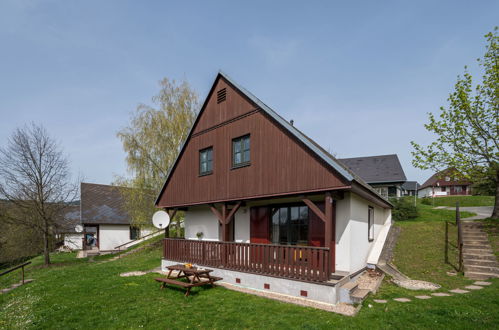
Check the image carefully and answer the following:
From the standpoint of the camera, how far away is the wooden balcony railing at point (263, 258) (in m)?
7.41

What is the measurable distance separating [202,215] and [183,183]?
203 cm

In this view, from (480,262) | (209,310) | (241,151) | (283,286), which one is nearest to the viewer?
(209,310)

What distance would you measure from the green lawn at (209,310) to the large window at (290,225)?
279 cm

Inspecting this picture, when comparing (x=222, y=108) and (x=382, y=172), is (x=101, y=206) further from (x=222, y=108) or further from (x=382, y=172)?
(x=382, y=172)

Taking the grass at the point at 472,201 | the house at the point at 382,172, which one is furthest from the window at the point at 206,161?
the grass at the point at 472,201

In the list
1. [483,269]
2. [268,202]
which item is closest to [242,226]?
[268,202]

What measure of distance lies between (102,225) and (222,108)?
21.4 meters

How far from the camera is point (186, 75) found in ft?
69.3

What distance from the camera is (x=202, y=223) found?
14.1 m

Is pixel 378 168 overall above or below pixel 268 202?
above

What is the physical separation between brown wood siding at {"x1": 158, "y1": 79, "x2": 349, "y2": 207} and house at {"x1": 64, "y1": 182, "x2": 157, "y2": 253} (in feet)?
48.5

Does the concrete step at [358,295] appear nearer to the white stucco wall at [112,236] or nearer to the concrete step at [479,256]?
the concrete step at [479,256]

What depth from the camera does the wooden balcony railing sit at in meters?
7.41

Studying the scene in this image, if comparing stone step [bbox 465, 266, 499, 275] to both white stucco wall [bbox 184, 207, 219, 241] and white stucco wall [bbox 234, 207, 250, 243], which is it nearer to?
white stucco wall [bbox 234, 207, 250, 243]
